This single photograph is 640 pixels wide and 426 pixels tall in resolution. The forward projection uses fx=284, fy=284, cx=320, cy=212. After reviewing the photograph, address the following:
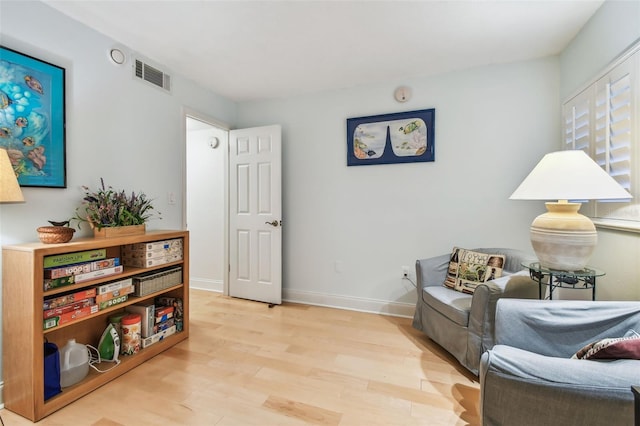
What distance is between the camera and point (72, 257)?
1709 millimetres

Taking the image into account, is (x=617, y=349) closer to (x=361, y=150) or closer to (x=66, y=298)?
(x=361, y=150)

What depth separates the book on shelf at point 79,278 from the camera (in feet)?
5.21

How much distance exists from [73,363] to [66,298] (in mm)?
433

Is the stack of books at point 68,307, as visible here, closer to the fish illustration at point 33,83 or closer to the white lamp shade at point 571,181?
the fish illustration at point 33,83

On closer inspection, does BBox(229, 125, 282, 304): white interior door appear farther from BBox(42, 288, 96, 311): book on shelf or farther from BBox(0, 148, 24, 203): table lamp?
BBox(0, 148, 24, 203): table lamp

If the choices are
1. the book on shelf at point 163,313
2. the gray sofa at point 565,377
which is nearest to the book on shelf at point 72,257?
the book on shelf at point 163,313

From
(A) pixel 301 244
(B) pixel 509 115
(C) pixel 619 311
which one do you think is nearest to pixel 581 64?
(B) pixel 509 115

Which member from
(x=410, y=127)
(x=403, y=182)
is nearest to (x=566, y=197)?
(x=403, y=182)

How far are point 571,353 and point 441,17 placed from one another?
2.11 metres

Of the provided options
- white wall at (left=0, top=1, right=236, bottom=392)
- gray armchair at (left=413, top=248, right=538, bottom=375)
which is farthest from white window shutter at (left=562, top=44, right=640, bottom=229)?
white wall at (left=0, top=1, right=236, bottom=392)

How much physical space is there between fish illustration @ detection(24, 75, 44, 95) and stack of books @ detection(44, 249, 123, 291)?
1033mm

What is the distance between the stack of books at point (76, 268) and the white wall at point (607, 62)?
3.14 metres

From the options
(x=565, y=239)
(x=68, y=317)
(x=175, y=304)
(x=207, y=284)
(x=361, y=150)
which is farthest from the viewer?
(x=207, y=284)

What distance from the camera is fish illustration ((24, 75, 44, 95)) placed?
170 centimetres
